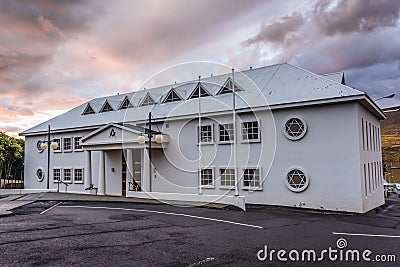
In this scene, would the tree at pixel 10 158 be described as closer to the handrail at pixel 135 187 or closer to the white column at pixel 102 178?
the white column at pixel 102 178

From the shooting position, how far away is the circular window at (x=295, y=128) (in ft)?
57.8

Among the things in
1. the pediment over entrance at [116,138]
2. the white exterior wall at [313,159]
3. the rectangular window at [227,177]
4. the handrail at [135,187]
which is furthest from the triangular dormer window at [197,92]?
the handrail at [135,187]

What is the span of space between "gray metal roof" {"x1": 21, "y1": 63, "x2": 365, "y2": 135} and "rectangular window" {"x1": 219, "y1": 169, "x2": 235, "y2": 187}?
11.0 ft

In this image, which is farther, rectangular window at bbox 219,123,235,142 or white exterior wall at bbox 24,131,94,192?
white exterior wall at bbox 24,131,94,192

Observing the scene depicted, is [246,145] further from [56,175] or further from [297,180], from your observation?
[56,175]

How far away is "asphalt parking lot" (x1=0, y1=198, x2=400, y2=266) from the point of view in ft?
23.2

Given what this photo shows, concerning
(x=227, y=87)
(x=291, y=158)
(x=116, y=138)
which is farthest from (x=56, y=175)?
(x=291, y=158)

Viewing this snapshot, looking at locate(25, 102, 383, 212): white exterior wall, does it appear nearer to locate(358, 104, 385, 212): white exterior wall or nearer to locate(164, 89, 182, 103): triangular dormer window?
locate(358, 104, 385, 212): white exterior wall

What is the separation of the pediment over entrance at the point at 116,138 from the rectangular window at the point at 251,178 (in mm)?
5440

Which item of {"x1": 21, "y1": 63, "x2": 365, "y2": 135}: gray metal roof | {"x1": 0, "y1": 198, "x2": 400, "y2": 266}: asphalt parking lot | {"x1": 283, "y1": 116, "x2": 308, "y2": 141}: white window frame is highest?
{"x1": 21, "y1": 63, "x2": 365, "y2": 135}: gray metal roof

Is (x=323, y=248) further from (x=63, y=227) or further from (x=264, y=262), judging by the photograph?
(x=63, y=227)

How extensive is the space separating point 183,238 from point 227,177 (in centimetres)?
1085

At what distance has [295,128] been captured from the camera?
1792 centimetres

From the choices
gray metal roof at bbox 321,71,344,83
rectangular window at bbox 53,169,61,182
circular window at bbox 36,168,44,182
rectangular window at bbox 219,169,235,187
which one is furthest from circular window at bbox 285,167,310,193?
circular window at bbox 36,168,44,182
